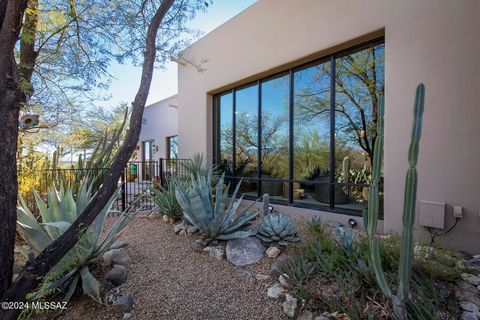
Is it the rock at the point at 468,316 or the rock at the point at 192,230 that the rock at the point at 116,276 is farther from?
the rock at the point at 468,316

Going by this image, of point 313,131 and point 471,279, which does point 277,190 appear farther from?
point 471,279

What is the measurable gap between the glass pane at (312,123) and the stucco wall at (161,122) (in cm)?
815

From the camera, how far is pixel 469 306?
2.04m

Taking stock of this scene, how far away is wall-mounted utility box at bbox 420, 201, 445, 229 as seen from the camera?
125 inches

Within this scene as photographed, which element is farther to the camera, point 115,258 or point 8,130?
point 115,258

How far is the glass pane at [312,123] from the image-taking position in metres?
4.82

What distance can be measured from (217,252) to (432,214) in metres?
2.94

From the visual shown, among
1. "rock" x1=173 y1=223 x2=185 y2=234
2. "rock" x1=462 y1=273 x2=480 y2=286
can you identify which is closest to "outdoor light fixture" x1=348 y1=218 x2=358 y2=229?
"rock" x1=462 y1=273 x2=480 y2=286

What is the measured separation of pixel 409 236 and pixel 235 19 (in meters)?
6.34

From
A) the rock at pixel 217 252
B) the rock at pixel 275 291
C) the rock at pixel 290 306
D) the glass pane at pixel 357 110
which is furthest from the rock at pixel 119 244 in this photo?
the glass pane at pixel 357 110

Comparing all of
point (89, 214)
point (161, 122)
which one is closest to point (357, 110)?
point (89, 214)

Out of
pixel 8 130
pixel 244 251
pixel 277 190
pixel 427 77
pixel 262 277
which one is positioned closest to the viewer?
pixel 8 130

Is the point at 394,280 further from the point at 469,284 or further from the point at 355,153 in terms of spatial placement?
the point at 355,153

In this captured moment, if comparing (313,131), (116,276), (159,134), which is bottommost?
Answer: (116,276)
